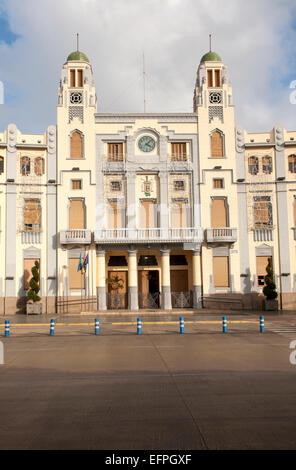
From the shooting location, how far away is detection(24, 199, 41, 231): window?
106 ft

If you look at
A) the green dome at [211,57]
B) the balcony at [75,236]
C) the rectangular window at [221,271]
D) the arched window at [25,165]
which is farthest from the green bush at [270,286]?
the arched window at [25,165]

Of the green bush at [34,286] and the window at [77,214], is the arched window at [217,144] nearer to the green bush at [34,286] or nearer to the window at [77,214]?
the window at [77,214]

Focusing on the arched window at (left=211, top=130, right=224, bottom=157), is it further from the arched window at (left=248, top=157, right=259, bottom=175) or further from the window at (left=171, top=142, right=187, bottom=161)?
the arched window at (left=248, top=157, right=259, bottom=175)

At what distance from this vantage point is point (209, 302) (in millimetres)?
31750

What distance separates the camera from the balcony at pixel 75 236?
31.1 meters

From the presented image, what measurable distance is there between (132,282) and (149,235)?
4.04 meters

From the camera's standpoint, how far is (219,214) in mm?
33062

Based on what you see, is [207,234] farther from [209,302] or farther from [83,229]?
[83,229]

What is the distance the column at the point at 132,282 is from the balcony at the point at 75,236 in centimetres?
360

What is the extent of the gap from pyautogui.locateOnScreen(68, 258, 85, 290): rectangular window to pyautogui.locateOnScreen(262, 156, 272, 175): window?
17.6 metres

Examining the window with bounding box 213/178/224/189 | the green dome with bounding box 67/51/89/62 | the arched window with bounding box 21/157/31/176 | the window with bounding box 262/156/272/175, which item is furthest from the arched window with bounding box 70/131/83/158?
the window with bounding box 262/156/272/175

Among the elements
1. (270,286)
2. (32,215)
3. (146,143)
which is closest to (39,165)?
(32,215)

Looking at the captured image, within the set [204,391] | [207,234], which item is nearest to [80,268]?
[207,234]

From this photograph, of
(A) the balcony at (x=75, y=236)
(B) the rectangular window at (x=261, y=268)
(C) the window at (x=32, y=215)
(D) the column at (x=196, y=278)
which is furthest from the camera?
(B) the rectangular window at (x=261, y=268)
